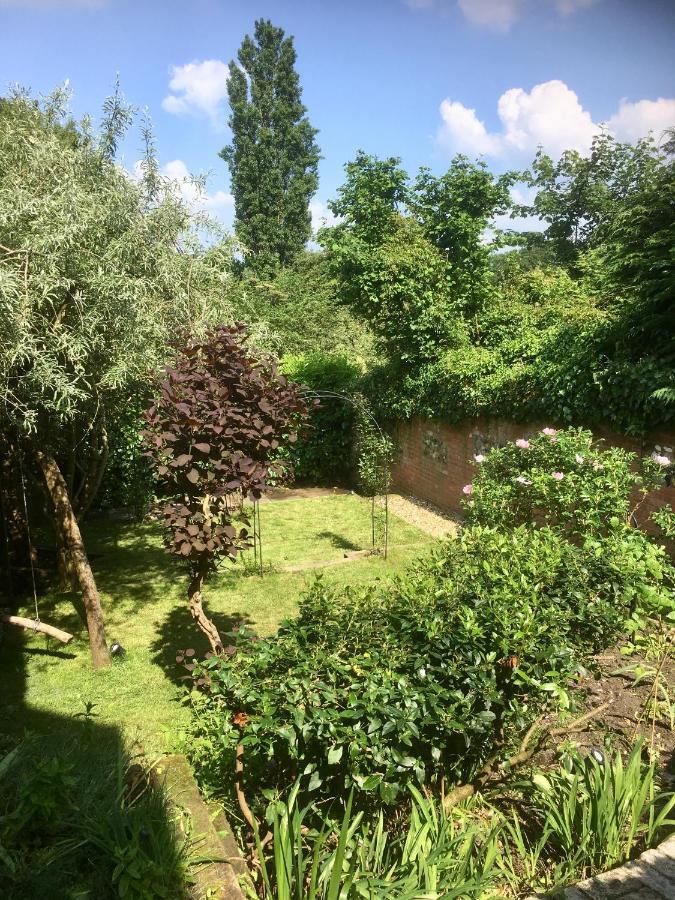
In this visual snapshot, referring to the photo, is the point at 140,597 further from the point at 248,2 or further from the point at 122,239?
the point at 248,2

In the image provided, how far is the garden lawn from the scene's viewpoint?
4262mm

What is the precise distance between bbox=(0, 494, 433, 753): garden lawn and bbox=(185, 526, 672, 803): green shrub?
53cm

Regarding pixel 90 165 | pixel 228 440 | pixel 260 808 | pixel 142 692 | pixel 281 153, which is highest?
pixel 281 153

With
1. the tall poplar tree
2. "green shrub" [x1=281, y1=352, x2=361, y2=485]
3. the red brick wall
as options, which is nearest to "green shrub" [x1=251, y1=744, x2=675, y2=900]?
the red brick wall

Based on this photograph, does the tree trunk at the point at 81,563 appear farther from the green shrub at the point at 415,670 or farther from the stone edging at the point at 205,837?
the stone edging at the point at 205,837

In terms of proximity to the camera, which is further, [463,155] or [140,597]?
[463,155]

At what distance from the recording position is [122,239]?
4867 millimetres

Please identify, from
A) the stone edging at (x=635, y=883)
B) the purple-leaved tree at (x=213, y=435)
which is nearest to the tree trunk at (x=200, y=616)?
the purple-leaved tree at (x=213, y=435)

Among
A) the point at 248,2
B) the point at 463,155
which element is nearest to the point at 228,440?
the point at 248,2

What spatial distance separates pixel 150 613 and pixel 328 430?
7152 millimetres

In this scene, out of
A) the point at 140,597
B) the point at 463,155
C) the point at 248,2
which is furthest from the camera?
the point at 463,155

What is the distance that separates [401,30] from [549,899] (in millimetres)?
5037

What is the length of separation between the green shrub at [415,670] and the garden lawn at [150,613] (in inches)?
20.9

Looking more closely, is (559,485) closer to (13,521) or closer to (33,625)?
(33,625)
